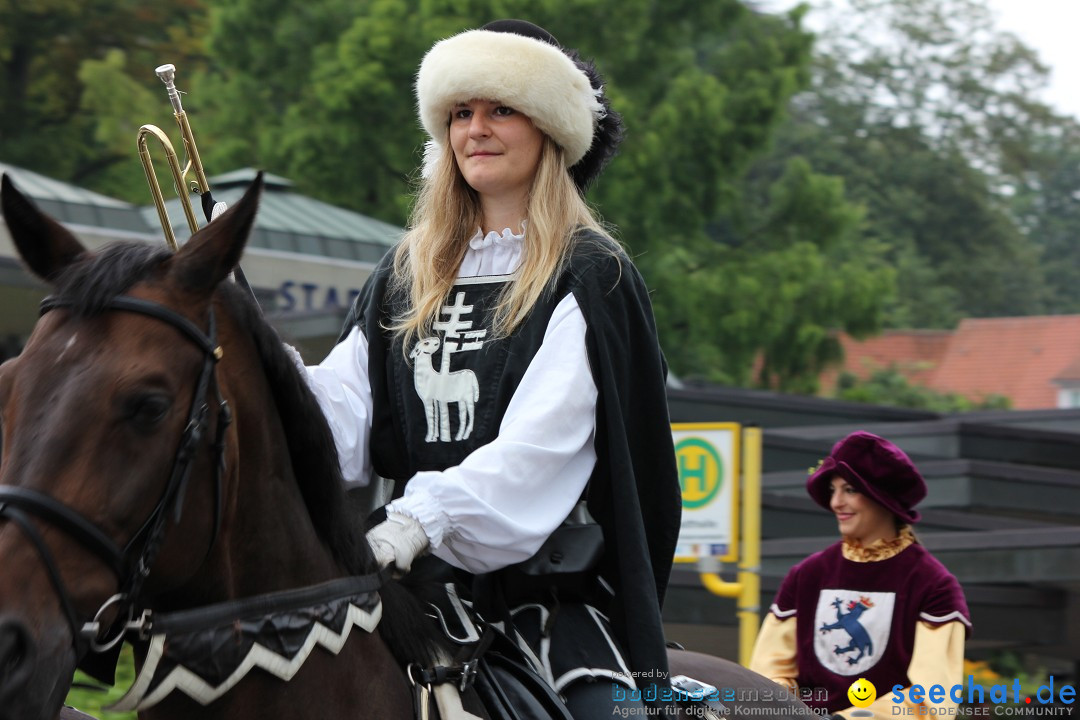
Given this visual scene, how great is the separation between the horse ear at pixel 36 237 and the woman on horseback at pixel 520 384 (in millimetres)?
777

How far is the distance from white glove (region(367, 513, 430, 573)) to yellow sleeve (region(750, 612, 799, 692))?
261cm

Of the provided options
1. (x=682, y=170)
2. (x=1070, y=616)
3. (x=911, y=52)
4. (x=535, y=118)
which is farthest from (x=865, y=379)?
(x=535, y=118)

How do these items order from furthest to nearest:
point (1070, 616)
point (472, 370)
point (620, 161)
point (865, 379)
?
point (865, 379), point (620, 161), point (1070, 616), point (472, 370)

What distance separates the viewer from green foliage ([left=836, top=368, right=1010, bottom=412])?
34.6 metres

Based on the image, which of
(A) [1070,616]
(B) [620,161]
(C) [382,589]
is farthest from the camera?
(B) [620,161]

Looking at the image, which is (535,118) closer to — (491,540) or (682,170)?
(491,540)

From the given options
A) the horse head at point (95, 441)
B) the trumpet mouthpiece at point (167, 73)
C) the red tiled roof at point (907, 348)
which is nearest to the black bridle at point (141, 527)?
the horse head at point (95, 441)

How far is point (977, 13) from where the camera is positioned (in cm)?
5059

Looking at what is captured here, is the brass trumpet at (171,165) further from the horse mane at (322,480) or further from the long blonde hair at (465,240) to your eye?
the long blonde hair at (465,240)

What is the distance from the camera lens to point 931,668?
471cm

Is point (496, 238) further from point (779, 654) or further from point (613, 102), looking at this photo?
point (613, 102)

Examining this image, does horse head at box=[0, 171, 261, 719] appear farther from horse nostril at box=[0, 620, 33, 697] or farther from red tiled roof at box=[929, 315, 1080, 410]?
red tiled roof at box=[929, 315, 1080, 410]

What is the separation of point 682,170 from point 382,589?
765 inches

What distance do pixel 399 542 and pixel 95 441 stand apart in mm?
750
